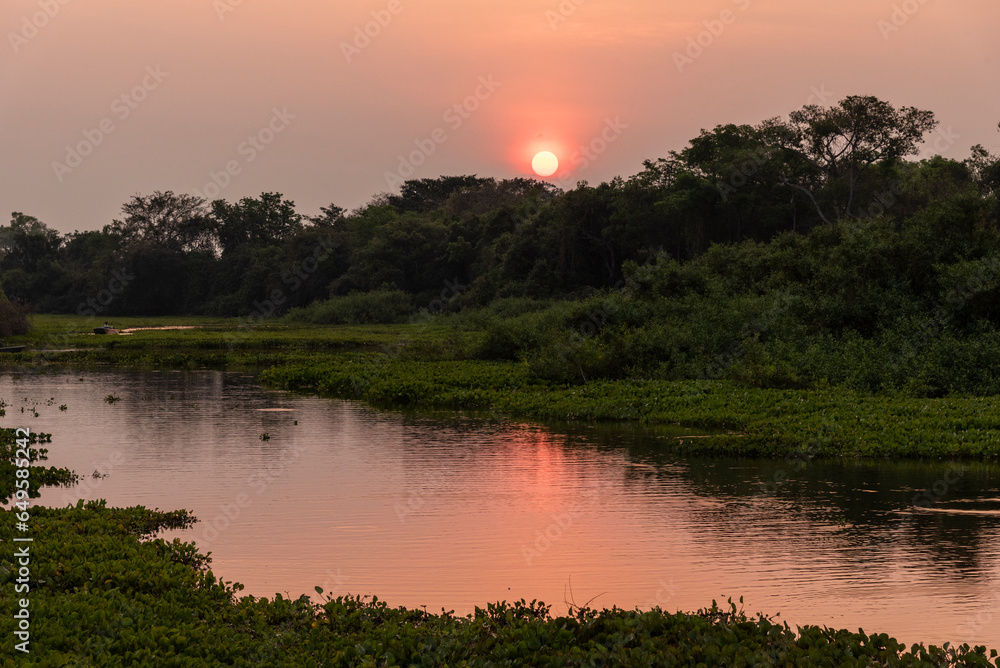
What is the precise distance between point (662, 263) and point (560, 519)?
80.4 feet

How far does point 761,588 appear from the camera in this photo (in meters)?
11.0

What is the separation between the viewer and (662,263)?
3781 centimetres

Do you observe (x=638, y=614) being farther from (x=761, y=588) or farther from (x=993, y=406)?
(x=993, y=406)

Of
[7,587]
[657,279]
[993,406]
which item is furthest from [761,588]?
[657,279]

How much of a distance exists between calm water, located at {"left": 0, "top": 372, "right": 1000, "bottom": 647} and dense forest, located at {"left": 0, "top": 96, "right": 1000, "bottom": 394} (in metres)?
8.05

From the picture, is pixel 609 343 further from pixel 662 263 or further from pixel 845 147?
pixel 845 147

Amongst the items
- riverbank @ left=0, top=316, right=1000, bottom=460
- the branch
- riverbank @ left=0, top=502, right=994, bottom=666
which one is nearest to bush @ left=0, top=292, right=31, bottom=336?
riverbank @ left=0, top=316, right=1000, bottom=460

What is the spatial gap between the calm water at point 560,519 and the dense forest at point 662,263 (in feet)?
26.4

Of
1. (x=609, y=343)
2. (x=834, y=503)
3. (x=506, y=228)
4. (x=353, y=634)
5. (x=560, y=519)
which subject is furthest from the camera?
(x=506, y=228)

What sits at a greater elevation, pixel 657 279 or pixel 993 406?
pixel 657 279

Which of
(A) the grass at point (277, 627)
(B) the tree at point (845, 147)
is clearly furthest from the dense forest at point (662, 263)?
(A) the grass at point (277, 627)

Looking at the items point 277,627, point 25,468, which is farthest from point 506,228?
point 277,627

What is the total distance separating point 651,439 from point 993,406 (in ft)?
23.0

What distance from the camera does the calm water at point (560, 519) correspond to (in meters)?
11.0
